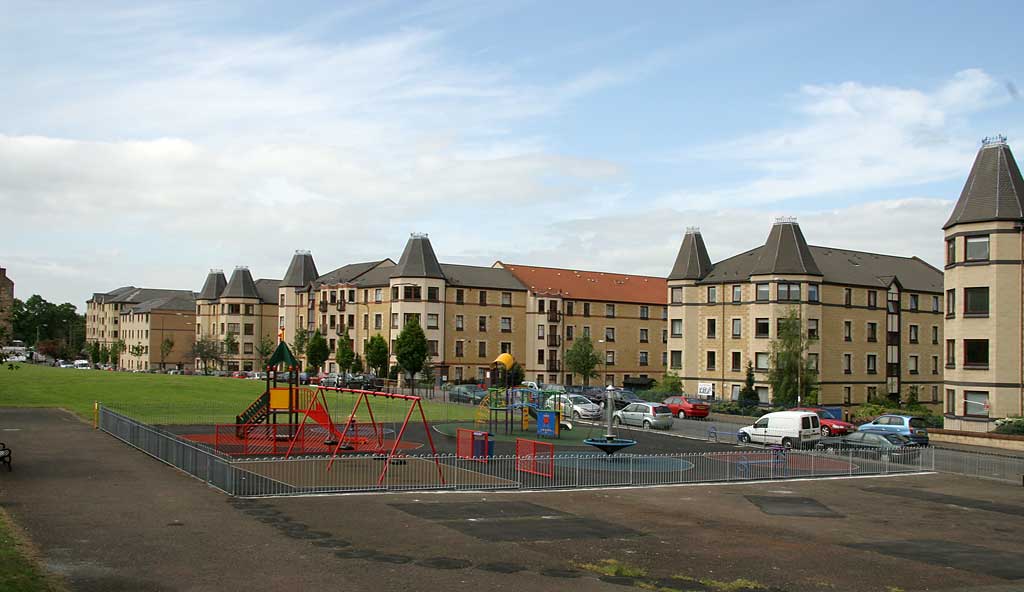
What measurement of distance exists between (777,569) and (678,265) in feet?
210

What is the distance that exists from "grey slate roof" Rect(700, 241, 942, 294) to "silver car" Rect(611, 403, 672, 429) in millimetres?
25249

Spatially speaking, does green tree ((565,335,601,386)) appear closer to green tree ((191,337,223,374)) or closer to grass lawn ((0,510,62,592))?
green tree ((191,337,223,374))

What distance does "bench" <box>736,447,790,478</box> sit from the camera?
31.2 m

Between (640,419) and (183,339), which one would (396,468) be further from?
(183,339)

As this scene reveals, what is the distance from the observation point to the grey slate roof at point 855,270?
249 ft

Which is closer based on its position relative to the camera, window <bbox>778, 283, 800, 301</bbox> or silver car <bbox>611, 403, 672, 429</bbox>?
silver car <bbox>611, 403, 672, 429</bbox>

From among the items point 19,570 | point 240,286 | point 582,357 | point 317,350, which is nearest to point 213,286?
point 240,286

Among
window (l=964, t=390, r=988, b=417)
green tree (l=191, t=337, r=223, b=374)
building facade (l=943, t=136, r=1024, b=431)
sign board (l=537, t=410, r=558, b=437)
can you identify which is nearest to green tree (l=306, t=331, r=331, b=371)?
green tree (l=191, t=337, r=223, b=374)

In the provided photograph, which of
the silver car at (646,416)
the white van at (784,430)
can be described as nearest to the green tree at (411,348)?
the silver car at (646,416)

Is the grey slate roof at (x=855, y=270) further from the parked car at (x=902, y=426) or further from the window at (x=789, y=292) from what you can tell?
the parked car at (x=902, y=426)

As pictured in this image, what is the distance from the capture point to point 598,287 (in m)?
104

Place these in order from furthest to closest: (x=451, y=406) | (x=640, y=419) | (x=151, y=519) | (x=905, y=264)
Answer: (x=905, y=264), (x=451, y=406), (x=640, y=419), (x=151, y=519)

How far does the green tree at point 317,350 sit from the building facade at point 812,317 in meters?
39.7

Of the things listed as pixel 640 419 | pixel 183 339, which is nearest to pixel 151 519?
pixel 640 419
